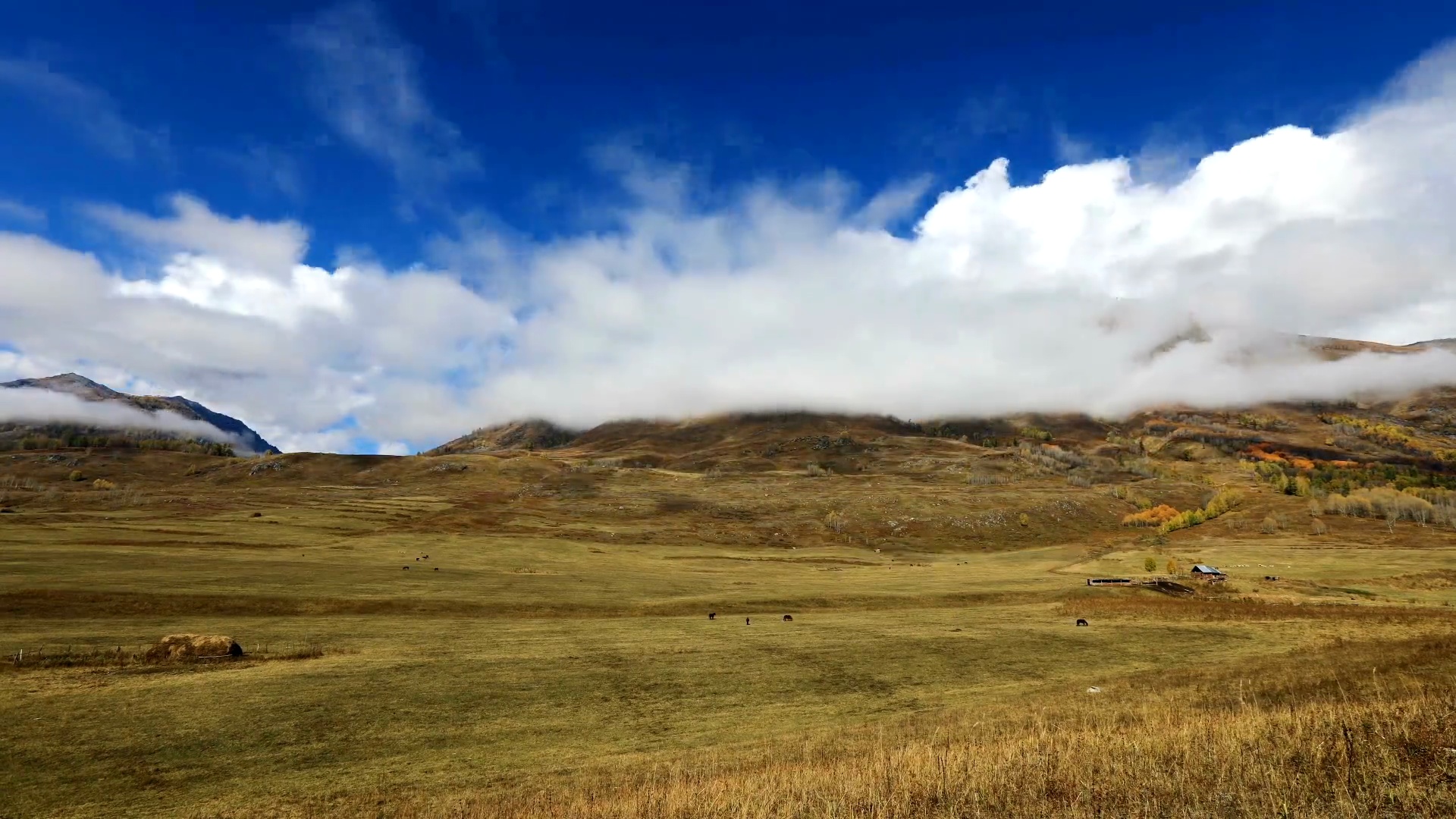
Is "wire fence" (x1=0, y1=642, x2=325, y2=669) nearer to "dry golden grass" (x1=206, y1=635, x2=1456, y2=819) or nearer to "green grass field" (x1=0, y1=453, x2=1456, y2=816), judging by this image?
"green grass field" (x1=0, y1=453, x2=1456, y2=816)

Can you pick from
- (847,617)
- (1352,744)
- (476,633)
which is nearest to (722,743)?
(1352,744)

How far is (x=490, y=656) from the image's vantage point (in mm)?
41031

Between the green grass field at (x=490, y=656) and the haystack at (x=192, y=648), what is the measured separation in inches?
83.0

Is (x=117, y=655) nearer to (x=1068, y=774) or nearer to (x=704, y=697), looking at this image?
(x=704, y=697)

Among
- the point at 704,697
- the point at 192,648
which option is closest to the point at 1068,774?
the point at 704,697

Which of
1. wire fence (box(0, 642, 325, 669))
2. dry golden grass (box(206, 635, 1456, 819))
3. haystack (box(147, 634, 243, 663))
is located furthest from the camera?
haystack (box(147, 634, 243, 663))

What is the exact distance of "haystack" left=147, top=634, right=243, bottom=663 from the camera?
3734 centimetres

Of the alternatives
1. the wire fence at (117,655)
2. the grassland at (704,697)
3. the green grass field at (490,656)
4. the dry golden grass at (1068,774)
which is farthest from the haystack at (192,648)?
the dry golden grass at (1068,774)

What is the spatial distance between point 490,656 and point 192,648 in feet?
52.3

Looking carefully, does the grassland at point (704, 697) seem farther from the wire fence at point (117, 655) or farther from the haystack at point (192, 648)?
the haystack at point (192, 648)

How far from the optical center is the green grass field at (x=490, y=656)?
77.6 ft

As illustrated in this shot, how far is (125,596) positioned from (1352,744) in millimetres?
75322

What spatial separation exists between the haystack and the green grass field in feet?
6.92

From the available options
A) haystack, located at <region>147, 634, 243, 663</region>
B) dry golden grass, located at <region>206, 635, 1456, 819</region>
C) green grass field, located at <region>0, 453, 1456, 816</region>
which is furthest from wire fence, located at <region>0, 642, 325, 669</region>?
dry golden grass, located at <region>206, 635, 1456, 819</region>
